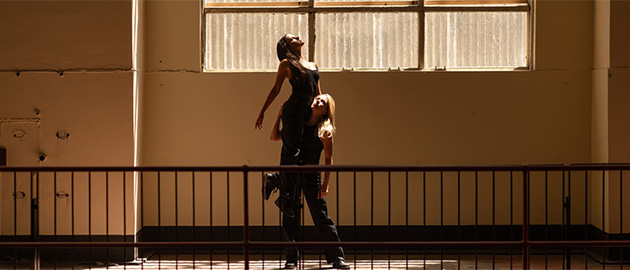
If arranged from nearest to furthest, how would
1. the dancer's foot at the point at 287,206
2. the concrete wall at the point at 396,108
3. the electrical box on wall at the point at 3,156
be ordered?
the dancer's foot at the point at 287,206, the electrical box on wall at the point at 3,156, the concrete wall at the point at 396,108

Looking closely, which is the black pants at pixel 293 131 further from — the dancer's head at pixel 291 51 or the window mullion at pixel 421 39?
the window mullion at pixel 421 39

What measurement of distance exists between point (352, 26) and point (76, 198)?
4.15 m

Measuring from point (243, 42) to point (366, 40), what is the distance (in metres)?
1.62

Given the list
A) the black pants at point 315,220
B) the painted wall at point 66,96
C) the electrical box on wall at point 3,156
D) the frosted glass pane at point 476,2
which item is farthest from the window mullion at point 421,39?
the electrical box on wall at point 3,156

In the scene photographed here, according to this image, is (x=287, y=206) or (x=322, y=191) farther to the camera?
(x=287, y=206)

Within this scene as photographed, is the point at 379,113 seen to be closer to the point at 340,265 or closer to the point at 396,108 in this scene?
the point at 396,108

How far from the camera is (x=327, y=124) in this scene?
9992 mm

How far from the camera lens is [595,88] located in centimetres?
1168

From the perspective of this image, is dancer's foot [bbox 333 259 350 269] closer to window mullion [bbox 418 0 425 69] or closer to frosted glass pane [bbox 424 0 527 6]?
window mullion [bbox 418 0 425 69]

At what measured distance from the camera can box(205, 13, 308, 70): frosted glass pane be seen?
12.1m

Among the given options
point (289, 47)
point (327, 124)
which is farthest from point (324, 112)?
point (289, 47)

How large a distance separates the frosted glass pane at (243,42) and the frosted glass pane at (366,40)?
42 centimetres

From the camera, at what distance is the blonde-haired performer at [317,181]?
9.91 m

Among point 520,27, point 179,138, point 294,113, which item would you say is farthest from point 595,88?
point 179,138
